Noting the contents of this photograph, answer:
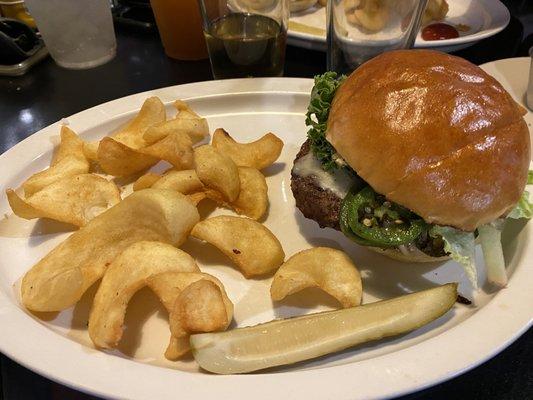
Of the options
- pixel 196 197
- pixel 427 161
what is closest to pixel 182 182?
pixel 196 197

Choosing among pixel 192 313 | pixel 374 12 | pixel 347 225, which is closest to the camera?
pixel 192 313

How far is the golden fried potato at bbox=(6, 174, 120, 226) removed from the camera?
54.6 inches

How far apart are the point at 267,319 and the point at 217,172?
1.45 feet

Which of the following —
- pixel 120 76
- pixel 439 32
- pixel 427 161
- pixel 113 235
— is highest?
pixel 427 161

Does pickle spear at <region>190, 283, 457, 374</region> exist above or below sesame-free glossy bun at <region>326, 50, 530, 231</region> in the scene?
below

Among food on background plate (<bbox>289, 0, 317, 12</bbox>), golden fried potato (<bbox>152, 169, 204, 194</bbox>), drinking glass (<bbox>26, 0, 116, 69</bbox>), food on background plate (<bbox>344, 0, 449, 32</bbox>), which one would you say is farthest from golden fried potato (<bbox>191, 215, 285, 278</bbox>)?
food on background plate (<bbox>289, 0, 317, 12</bbox>)

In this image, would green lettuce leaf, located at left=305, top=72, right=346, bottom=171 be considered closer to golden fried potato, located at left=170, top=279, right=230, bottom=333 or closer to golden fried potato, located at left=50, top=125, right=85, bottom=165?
golden fried potato, located at left=170, top=279, right=230, bottom=333

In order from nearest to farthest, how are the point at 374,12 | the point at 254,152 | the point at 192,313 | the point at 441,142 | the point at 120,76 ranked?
the point at 192,313 < the point at 441,142 < the point at 254,152 < the point at 374,12 < the point at 120,76

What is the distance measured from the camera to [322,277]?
4.08 ft

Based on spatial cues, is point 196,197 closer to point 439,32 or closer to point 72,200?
point 72,200

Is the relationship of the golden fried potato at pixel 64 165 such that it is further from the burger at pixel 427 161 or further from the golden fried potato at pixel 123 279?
the burger at pixel 427 161

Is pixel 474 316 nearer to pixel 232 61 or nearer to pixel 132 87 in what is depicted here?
pixel 232 61

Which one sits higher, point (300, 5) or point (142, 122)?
point (142, 122)

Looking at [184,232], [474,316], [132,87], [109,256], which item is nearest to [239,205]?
[184,232]
